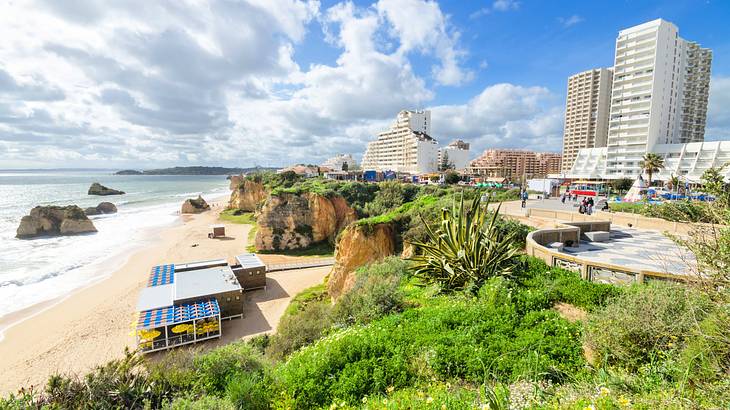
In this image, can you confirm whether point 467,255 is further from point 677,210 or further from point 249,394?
point 249,394

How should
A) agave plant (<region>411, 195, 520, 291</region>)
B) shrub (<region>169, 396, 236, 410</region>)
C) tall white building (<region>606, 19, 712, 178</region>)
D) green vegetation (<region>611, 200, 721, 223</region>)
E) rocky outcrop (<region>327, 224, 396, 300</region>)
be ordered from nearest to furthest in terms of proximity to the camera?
green vegetation (<region>611, 200, 721, 223</region>) → shrub (<region>169, 396, 236, 410</region>) → agave plant (<region>411, 195, 520, 291</region>) → rocky outcrop (<region>327, 224, 396, 300</region>) → tall white building (<region>606, 19, 712, 178</region>)

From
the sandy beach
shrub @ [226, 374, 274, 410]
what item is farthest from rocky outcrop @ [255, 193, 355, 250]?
shrub @ [226, 374, 274, 410]

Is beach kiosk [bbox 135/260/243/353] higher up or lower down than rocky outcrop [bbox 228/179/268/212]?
lower down

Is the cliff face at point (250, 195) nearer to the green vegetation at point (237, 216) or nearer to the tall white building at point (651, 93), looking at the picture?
the green vegetation at point (237, 216)

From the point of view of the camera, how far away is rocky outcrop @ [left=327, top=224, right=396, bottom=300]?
18062 mm

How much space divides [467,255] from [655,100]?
85341 millimetres

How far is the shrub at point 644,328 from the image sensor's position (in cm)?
421

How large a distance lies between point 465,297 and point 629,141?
83.9 meters

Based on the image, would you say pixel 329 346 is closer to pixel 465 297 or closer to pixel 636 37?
pixel 465 297

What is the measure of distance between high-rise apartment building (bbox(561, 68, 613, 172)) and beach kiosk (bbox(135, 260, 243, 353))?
97.8 m

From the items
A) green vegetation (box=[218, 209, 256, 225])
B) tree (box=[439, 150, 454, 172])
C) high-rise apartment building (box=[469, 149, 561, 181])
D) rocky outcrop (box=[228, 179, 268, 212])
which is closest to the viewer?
green vegetation (box=[218, 209, 256, 225])

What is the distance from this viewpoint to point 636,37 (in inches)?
2630

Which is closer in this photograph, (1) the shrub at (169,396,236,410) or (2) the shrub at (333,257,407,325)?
(1) the shrub at (169,396,236,410)

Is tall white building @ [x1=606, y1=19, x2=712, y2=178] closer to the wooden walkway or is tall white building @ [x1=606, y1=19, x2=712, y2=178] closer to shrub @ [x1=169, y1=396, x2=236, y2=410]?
the wooden walkway
